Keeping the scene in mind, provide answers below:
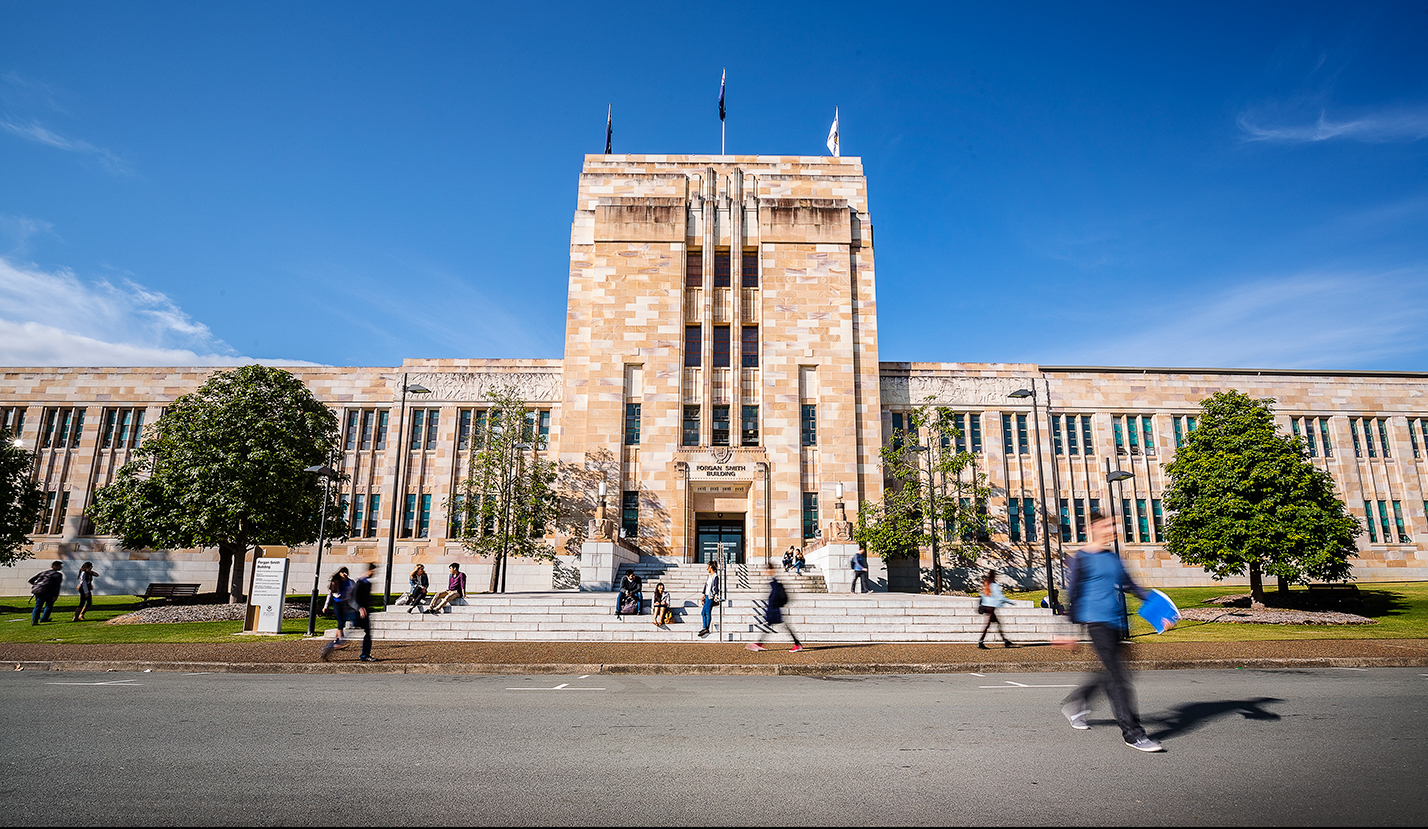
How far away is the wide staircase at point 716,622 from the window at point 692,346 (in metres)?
17.2

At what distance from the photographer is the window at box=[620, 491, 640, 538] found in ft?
111

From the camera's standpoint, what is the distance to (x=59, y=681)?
467 inches

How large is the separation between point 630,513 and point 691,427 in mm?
5198

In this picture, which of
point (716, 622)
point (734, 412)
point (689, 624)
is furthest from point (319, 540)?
point (734, 412)

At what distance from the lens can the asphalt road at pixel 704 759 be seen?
4.67 meters

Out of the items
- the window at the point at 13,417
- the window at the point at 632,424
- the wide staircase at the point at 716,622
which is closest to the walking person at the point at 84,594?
the wide staircase at the point at 716,622

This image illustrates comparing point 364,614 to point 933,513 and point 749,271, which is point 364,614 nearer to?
point 933,513

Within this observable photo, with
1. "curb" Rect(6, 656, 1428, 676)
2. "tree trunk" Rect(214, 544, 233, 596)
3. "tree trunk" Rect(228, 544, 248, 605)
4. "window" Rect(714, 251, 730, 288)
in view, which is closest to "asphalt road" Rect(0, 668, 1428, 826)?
"curb" Rect(6, 656, 1428, 676)

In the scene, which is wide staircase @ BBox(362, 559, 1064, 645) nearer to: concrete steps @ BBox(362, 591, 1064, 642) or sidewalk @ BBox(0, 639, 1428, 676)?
concrete steps @ BBox(362, 591, 1064, 642)

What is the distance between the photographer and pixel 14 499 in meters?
31.3

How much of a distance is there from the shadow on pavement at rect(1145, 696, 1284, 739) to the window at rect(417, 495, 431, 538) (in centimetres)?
3633

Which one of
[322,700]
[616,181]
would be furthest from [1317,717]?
[616,181]

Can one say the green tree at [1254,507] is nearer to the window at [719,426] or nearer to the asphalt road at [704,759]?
the asphalt road at [704,759]

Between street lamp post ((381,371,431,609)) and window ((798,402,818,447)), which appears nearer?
street lamp post ((381,371,431,609))
